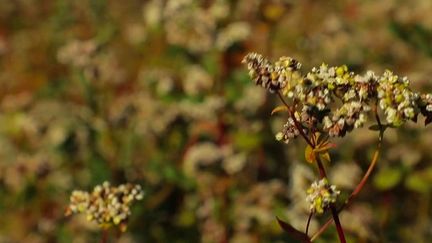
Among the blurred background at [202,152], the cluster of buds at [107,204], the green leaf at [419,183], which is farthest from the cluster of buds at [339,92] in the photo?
the green leaf at [419,183]

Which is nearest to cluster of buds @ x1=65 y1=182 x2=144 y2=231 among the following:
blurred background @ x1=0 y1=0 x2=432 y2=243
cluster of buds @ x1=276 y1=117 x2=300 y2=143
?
cluster of buds @ x1=276 y1=117 x2=300 y2=143

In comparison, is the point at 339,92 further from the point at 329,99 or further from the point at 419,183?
the point at 419,183

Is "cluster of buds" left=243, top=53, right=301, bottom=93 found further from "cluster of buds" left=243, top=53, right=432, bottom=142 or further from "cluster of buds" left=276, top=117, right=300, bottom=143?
"cluster of buds" left=276, top=117, right=300, bottom=143

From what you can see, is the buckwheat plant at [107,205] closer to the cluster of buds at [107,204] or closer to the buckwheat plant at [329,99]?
the cluster of buds at [107,204]

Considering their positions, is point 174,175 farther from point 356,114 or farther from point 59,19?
point 59,19

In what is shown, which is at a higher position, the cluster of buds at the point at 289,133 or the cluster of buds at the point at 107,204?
the cluster of buds at the point at 107,204

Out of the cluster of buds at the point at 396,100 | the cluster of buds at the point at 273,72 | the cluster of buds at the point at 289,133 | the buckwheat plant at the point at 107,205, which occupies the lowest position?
the cluster of buds at the point at 396,100

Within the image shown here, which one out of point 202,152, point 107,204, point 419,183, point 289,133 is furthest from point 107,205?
point 419,183
